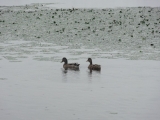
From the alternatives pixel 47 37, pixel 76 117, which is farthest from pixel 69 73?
pixel 47 37

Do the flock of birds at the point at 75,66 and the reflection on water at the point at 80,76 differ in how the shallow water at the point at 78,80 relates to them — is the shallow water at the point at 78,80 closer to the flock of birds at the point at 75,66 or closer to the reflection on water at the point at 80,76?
the reflection on water at the point at 80,76

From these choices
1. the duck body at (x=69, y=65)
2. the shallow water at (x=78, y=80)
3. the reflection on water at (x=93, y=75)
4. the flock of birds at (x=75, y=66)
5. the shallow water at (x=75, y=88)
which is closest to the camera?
the shallow water at (x=75, y=88)

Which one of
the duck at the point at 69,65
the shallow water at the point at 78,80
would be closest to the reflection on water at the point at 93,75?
the shallow water at the point at 78,80

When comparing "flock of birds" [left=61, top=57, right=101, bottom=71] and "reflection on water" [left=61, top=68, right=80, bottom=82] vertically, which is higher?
"flock of birds" [left=61, top=57, right=101, bottom=71]

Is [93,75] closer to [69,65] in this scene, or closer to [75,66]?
[75,66]

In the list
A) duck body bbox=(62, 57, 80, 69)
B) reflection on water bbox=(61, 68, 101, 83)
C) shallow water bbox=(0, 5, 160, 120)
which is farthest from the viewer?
duck body bbox=(62, 57, 80, 69)

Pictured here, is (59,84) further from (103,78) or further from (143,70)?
(143,70)

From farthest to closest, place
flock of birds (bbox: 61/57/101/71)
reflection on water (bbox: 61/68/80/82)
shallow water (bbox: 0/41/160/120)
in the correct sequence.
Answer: flock of birds (bbox: 61/57/101/71)
reflection on water (bbox: 61/68/80/82)
shallow water (bbox: 0/41/160/120)

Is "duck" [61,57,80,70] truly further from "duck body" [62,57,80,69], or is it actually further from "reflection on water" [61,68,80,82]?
"reflection on water" [61,68,80,82]

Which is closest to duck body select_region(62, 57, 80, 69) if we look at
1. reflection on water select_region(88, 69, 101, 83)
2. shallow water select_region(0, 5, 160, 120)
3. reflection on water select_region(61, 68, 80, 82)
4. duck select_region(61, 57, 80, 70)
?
duck select_region(61, 57, 80, 70)

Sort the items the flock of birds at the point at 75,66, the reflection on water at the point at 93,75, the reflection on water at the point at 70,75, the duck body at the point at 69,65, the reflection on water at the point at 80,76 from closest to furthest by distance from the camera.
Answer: the reflection on water at the point at 80,76 < the reflection on water at the point at 70,75 < the reflection on water at the point at 93,75 < the flock of birds at the point at 75,66 < the duck body at the point at 69,65

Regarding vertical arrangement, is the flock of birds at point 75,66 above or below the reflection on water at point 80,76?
above

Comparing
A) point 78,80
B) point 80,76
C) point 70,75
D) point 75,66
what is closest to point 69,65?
point 75,66

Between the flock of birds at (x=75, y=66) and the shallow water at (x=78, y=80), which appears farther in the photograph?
the flock of birds at (x=75, y=66)
